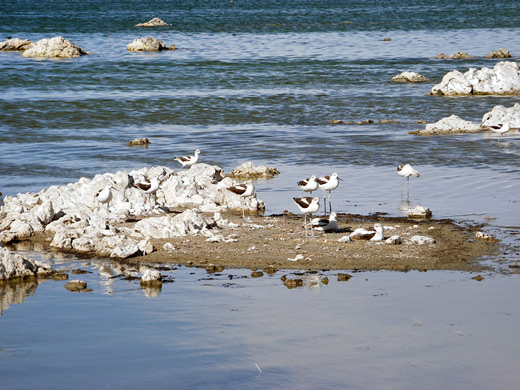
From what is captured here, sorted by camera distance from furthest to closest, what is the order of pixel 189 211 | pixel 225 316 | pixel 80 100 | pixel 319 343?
pixel 80 100 → pixel 189 211 → pixel 225 316 → pixel 319 343

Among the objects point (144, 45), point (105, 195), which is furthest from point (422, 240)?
point (144, 45)

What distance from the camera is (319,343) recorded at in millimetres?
9758

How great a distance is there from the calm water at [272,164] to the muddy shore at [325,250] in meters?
0.59

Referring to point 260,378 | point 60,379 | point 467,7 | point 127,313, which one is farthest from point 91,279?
point 467,7

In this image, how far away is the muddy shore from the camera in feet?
42.7

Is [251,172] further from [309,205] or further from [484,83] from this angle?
[484,83]

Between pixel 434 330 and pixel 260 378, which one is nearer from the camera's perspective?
pixel 260 378

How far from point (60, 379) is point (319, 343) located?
2.88 m

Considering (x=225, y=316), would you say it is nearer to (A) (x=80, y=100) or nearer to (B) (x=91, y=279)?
(B) (x=91, y=279)

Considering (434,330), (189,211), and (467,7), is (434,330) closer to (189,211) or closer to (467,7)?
(189,211)

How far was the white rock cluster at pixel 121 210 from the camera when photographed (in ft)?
47.8

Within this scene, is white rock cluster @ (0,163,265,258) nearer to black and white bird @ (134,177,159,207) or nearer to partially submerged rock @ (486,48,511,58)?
black and white bird @ (134,177,159,207)

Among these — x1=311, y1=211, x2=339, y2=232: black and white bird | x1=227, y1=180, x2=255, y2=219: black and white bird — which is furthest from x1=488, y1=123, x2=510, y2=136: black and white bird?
x1=311, y1=211, x2=339, y2=232: black and white bird

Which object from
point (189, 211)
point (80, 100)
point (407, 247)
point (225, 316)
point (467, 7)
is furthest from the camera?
point (467, 7)
